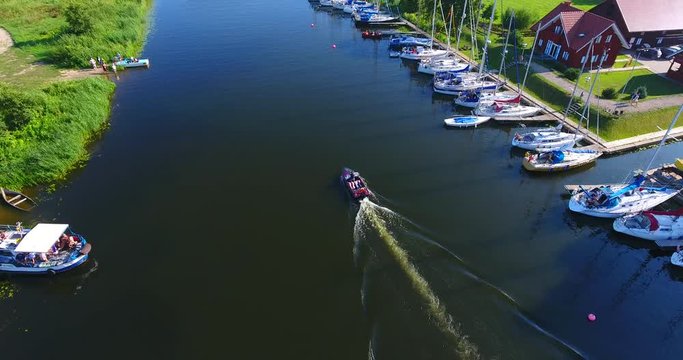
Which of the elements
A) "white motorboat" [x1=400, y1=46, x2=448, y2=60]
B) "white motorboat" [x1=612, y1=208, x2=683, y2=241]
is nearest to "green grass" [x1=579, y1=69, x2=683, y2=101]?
"white motorboat" [x1=400, y1=46, x2=448, y2=60]

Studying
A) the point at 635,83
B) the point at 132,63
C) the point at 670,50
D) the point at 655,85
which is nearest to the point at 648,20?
the point at 670,50

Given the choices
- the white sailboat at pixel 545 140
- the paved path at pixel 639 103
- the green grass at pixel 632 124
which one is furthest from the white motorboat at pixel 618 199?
the paved path at pixel 639 103

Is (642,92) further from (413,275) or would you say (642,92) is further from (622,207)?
(413,275)

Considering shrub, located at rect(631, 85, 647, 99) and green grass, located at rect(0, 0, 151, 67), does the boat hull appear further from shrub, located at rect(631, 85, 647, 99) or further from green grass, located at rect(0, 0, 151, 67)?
green grass, located at rect(0, 0, 151, 67)

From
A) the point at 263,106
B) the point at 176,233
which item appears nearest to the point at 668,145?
the point at 263,106

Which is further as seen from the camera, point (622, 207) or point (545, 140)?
point (545, 140)

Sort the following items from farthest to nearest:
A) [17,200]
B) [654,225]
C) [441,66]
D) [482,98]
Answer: [441,66], [482,98], [17,200], [654,225]
